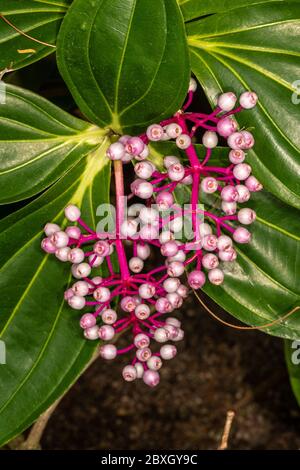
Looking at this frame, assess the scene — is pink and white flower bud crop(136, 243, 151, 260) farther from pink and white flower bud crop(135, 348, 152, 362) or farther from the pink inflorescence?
pink and white flower bud crop(135, 348, 152, 362)

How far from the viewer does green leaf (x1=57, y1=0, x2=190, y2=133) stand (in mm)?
832

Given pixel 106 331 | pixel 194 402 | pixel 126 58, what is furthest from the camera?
pixel 194 402

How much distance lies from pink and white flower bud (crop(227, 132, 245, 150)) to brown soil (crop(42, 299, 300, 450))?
944mm

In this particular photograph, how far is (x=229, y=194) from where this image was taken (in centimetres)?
91

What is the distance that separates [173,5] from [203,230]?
0.28 meters

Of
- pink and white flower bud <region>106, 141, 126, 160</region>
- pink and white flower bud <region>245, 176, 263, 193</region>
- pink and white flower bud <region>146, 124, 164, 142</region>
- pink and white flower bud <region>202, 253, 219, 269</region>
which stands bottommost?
pink and white flower bud <region>202, 253, 219, 269</region>

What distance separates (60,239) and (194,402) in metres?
0.95

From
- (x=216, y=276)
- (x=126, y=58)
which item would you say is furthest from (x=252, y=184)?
(x=126, y=58)

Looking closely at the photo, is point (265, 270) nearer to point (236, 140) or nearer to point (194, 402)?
point (236, 140)

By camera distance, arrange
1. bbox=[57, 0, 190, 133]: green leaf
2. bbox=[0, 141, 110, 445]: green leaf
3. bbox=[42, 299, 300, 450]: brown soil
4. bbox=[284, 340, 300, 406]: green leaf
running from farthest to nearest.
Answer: bbox=[42, 299, 300, 450]: brown soil < bbox=[284, 340, 300, 406]: green leaf < bbox=[0, 141, 110, 445]: green leaf < bbox=[57, 0, 190, 133]: green leaf

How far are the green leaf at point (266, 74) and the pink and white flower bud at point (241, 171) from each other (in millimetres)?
49

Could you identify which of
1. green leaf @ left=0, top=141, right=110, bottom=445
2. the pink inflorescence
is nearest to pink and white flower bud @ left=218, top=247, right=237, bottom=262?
the pink inflorescence

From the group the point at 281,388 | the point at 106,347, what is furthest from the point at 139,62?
the point at 281,388

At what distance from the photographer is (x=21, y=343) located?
106cm
